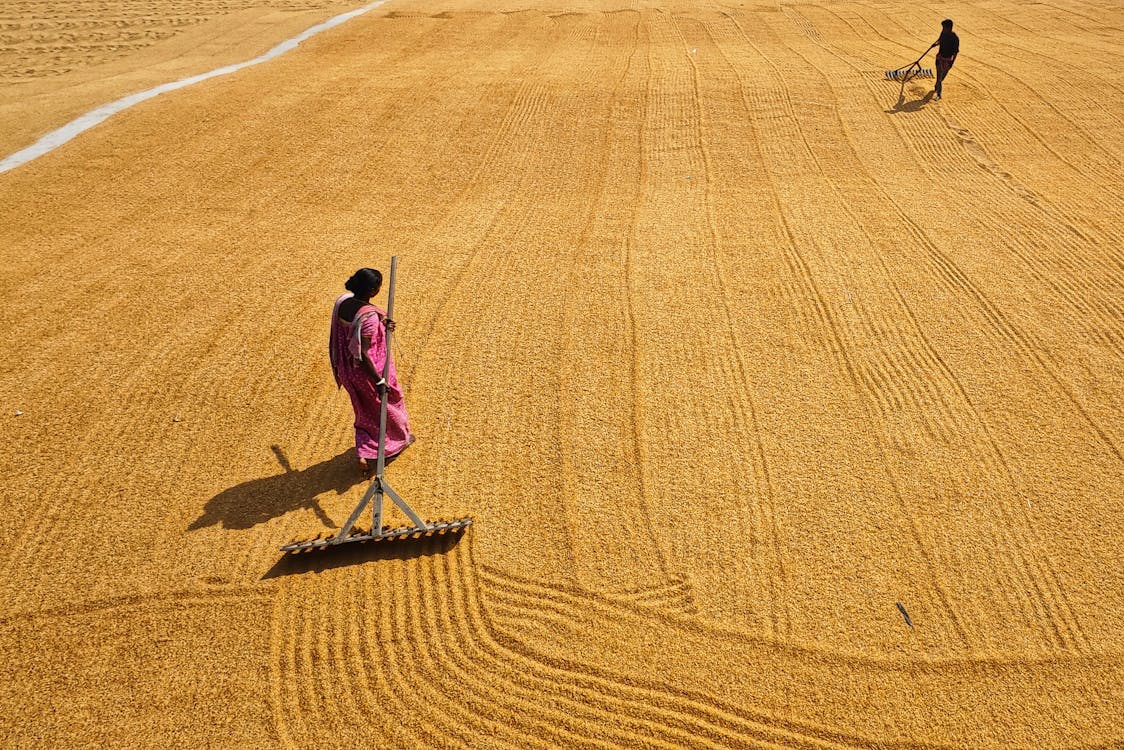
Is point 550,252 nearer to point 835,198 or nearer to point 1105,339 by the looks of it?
point 835,198

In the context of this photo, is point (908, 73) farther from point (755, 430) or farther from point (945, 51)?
point (755, 430)

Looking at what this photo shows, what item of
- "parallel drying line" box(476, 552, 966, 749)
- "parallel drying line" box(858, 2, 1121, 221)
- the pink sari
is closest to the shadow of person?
"parallel drying line" box(858, 2, 1121, 221)

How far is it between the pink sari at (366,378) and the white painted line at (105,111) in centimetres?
877

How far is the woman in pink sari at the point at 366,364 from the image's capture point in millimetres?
4711

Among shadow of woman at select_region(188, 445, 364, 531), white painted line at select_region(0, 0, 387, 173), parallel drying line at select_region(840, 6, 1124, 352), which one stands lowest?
shadow of woman at select_region(188, 445, 364, 531)

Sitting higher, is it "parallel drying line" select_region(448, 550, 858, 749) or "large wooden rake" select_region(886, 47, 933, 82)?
"large wooden rake" select_region(886, 47, 933, 82)

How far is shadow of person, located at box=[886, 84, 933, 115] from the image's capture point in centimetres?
1170

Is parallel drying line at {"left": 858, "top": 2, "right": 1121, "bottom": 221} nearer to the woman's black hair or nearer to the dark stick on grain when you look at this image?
the dark stick on grain

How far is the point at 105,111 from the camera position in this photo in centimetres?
1205

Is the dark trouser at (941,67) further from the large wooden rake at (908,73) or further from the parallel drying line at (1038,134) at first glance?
the parallel drying line at (1038,134)

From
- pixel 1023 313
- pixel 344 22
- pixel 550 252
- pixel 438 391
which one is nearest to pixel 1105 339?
pixel 1023 313

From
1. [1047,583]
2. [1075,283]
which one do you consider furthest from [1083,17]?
[1047,583]

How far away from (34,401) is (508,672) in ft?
16.1

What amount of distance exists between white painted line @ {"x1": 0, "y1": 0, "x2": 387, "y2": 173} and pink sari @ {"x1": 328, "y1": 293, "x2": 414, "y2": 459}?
345 inches
